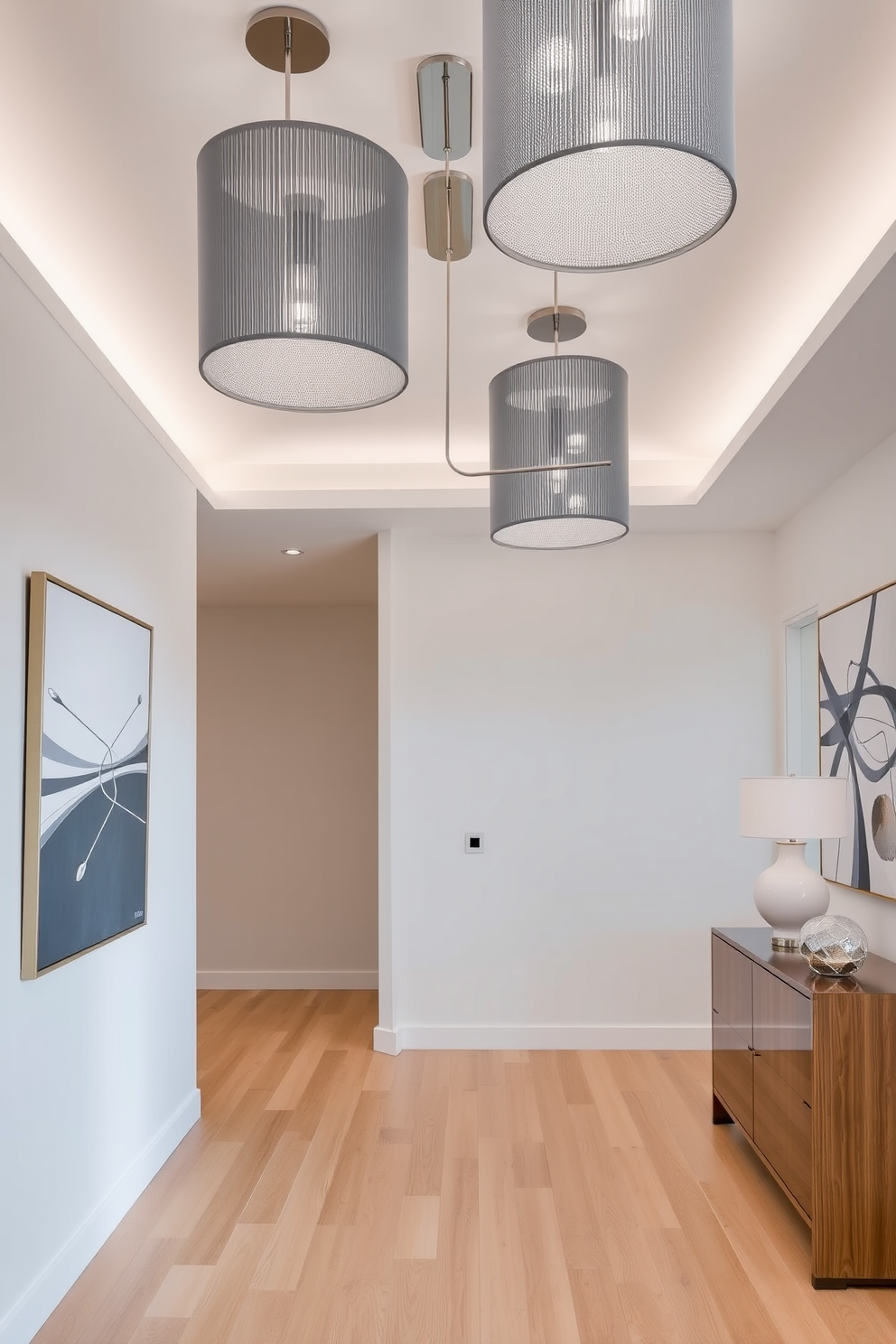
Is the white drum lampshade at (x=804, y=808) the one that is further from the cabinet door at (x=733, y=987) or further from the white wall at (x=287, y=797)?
the white wall at (x=287, y=797)

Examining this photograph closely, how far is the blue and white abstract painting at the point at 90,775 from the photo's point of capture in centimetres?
263

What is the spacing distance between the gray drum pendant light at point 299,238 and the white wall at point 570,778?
3.32 meters

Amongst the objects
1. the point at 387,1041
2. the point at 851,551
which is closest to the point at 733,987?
the point at 851,551

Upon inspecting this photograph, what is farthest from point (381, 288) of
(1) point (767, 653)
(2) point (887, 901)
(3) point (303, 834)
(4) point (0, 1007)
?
(3) point (303, 834)

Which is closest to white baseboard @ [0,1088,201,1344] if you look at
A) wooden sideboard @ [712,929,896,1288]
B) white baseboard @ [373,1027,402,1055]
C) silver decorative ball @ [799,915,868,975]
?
white baseboard @ [373,1027,402,1055]

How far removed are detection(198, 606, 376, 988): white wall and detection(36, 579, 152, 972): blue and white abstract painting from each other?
10.9ft

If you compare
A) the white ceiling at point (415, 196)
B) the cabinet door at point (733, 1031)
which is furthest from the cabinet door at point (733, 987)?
the white ceiling at point (415, 196)

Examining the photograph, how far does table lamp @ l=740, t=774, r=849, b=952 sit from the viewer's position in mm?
3441

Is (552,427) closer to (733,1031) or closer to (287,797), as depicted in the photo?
(733,1031)

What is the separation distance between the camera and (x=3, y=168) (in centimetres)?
249

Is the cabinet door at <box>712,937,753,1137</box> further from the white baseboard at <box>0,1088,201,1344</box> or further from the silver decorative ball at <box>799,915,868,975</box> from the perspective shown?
the white baseboard at <box>0,1088,201,1344</box>

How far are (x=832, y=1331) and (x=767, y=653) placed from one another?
3178mm

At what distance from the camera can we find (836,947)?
2.99 meters

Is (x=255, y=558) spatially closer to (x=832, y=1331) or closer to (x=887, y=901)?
(x=887, y=901)
